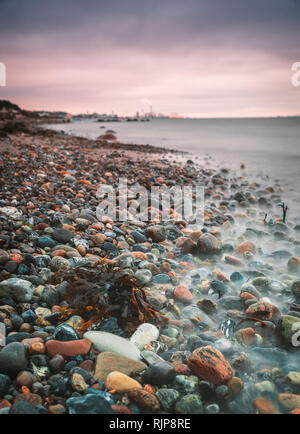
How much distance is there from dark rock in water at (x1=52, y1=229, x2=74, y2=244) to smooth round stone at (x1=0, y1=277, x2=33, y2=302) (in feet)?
3.83

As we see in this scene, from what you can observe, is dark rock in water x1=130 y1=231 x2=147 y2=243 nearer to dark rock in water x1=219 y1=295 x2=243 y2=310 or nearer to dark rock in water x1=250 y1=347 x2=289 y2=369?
dark rock in water x1=219 y1=295 x2=243 y2=310

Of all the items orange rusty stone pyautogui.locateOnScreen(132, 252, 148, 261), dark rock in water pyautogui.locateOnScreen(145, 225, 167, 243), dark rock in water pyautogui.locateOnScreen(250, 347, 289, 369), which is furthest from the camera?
dark rock in water pyautogui.locateOnScreen(145, 225, 167, 243)

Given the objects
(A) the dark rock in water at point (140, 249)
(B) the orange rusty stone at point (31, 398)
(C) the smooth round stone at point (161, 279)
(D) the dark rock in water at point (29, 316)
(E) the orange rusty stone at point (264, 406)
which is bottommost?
(E) the orange rusty stone at point (264, 406)

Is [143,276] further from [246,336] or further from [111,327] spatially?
[246,336]

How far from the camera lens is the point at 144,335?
231 centimetres

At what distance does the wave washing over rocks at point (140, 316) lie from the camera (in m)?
1.80

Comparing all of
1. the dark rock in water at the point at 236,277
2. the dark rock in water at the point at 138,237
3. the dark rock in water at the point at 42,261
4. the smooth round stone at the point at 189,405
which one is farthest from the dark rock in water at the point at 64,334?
the dark rock in water at the point at 138,237

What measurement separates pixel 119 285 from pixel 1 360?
1.16 metres

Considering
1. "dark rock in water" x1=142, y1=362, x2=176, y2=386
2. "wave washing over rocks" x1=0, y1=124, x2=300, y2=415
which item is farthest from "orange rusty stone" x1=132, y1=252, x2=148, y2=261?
"dark rock in water" x1=142, y1=362, x2=176, y2=386

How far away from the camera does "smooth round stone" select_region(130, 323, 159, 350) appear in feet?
7.43

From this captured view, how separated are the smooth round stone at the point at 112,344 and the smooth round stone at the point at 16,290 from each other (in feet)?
2.28

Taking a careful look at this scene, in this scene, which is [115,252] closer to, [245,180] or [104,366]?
[104,366]

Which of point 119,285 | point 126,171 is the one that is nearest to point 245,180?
point 126,171

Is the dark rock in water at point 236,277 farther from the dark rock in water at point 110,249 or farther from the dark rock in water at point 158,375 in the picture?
the dark rock in water at point 158,375
